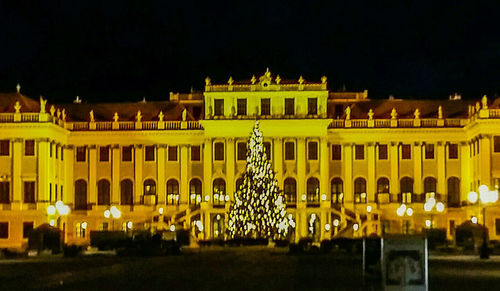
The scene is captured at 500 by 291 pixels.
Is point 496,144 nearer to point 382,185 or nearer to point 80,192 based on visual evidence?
point 382,185

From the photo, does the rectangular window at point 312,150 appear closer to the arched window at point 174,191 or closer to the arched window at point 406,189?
the arched window at point 406,189

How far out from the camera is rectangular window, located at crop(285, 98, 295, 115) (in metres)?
97.4

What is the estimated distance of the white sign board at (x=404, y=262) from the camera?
2023 cm

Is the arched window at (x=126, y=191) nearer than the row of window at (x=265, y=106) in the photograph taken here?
No

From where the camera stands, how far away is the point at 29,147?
301 ft

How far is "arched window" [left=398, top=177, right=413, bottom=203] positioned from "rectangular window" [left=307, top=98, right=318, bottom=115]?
951 centimetres

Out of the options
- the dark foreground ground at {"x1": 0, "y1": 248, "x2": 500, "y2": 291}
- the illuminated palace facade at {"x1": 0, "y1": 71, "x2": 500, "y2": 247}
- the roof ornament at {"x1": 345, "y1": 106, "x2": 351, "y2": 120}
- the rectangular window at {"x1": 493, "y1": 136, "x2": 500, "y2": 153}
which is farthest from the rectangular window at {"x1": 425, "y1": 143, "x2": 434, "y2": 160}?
the dark foreground ground at {"x1": 0, "y1": 248, "x2": 500, "y2": 291}

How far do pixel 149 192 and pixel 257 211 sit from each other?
20050 mm

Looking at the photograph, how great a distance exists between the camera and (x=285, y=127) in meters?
97.6

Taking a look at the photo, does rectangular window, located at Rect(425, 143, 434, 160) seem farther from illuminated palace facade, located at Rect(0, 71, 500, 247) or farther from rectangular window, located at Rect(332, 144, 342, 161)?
rectangular window, located at Rect(332, 144, 342, 161)

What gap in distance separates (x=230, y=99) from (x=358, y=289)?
216 feet

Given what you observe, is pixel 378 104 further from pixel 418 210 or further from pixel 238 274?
pixel 238 274

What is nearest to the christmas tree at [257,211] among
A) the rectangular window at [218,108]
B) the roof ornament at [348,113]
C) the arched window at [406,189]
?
the rectangular window at [218,108]

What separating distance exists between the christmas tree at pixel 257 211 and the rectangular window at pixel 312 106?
1586 centimetres
